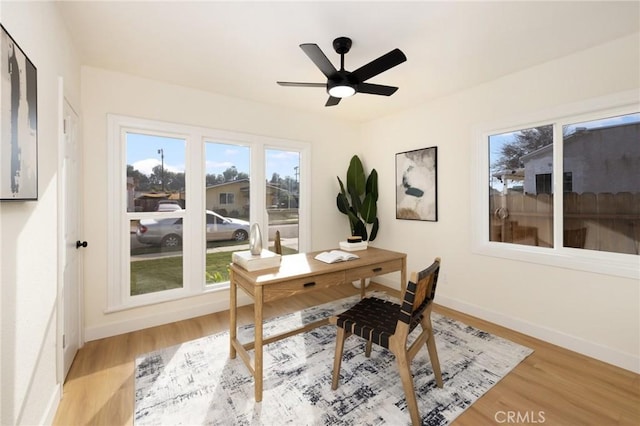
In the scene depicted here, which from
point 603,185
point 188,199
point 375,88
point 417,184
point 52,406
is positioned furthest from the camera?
point 417,184

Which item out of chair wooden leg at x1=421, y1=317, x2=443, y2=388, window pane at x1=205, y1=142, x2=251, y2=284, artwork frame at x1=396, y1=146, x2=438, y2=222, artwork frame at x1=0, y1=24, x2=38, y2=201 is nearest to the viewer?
artwork frame at x1=0, y1=24, x2=38, y2=201

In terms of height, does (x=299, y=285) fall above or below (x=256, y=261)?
below

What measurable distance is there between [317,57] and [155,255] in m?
2.59

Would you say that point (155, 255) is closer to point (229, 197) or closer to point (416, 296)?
point (229, 197)

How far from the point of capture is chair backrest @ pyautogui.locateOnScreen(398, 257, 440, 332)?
152 cm

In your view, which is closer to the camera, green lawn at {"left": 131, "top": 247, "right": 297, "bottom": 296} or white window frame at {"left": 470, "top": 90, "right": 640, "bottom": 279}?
white window frame at {"left": 470, "top": 90, "right": 640, "bottom": 279}

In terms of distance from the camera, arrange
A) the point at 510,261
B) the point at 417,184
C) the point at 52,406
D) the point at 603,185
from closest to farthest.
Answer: the point at 52,406 → the point at 603,185 → the point at 510,261 → the point at 417,184

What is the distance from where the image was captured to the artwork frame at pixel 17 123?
1055 millimetres

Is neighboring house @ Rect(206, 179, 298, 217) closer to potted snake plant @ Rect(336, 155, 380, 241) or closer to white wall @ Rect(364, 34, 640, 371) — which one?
potted snake plant @ Rect(336, 155, 380, 241)

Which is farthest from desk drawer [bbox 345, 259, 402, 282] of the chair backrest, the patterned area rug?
the patterned area rug

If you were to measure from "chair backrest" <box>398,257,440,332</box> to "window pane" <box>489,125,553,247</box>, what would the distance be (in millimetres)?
1750

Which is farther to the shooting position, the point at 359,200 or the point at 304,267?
the point at 359,200

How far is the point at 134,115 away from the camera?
282cm

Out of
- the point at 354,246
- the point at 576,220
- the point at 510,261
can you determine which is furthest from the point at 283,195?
the point at 576,220
